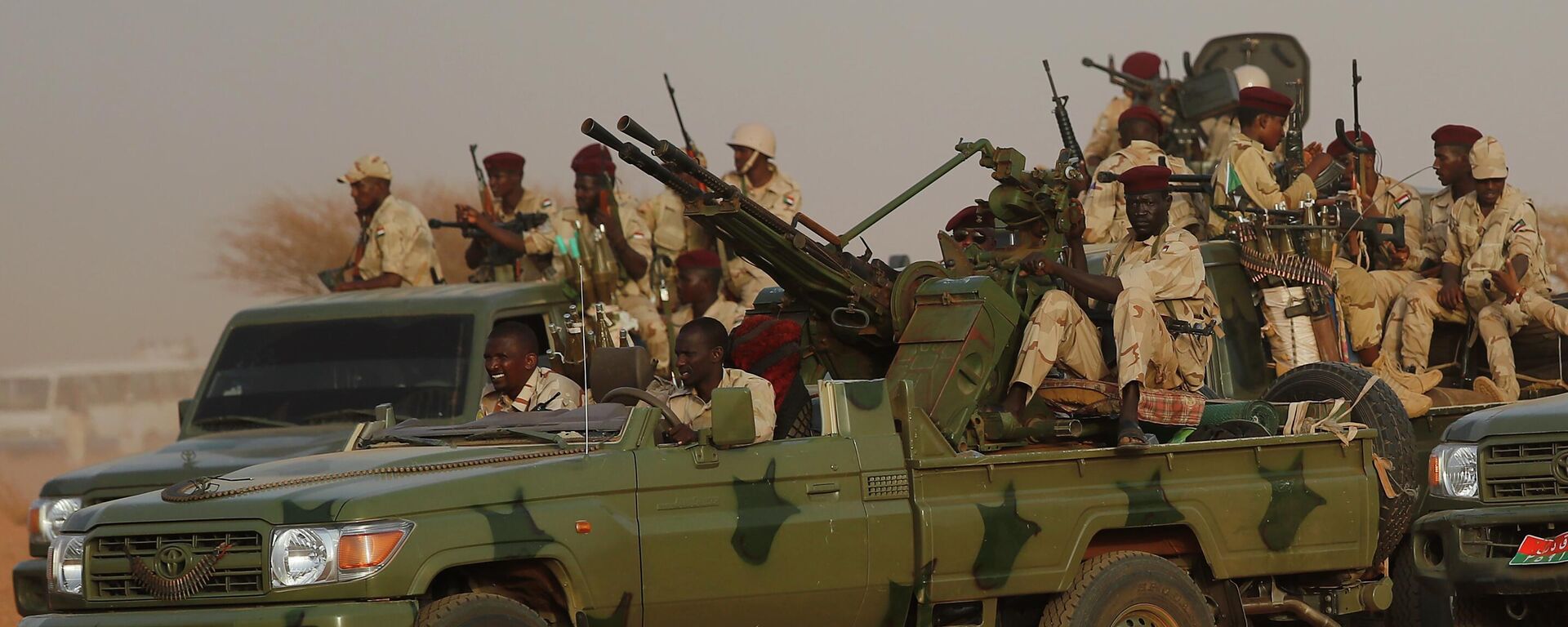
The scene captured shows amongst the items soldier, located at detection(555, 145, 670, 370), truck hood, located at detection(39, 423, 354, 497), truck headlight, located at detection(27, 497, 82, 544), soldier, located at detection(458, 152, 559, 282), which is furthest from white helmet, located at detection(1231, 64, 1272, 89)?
truck headlight, located at detection(27, 497, 82, 544)

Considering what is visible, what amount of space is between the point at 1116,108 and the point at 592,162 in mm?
5305

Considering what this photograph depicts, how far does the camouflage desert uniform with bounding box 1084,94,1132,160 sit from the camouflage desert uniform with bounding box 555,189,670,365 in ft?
14.0

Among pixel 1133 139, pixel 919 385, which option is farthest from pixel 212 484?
pixel 1133 139

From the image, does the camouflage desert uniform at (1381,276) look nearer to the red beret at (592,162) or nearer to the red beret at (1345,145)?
the red beret at (1345,145)

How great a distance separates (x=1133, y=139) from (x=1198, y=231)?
1.39 meters

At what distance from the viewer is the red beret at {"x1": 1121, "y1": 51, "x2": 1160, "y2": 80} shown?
Answer: 757 inches

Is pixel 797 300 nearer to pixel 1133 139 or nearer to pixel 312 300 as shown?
pixel 312 300

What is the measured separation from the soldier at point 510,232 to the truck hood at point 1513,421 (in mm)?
7042

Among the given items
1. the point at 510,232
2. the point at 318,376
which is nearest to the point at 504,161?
the point at 510,232

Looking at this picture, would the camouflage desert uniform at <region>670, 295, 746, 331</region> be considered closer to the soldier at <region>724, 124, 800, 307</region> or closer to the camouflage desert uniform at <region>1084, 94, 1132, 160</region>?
the soldier at <region>724, 124, 800, 307</region>

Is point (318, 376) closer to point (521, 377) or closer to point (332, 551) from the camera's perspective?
point (521, 377)

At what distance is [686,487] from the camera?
306 inches

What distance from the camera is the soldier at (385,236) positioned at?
1506 cm

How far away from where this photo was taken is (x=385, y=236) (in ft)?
49.5
